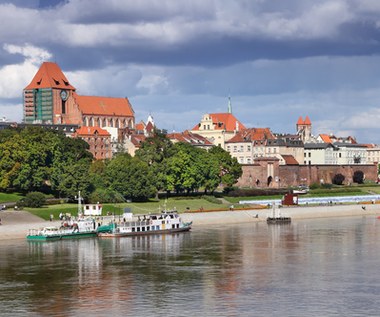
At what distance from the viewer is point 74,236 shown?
4151 inches

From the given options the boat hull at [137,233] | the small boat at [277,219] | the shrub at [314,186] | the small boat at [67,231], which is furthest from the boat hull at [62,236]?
the shrub at [314,186]

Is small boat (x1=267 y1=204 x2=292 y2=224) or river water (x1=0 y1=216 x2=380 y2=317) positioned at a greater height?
small boat (x1=267 y1=204 x2=292 y2=224)

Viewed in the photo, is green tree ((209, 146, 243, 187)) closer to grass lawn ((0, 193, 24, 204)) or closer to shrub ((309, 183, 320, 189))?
shrub ((309, 183, 320, 189))

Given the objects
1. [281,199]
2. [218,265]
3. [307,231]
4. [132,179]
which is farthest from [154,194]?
[218,265]

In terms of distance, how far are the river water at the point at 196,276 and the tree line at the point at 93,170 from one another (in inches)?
1164

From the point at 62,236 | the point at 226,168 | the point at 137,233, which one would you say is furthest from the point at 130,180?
the point at 62,236

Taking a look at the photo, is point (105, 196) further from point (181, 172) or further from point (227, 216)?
point (181, 172)

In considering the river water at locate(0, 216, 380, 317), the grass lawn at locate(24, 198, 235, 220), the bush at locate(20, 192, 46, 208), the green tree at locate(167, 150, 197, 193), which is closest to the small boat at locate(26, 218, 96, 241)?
the river water at locate(0, 216, 380, 317)

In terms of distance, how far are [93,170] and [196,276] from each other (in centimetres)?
7448

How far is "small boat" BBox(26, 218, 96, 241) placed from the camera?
10181 cm

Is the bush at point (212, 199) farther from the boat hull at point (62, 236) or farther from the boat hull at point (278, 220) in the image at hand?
the boat hull at point (62, 236)

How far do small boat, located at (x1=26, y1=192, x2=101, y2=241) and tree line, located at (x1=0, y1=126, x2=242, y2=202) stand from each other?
900 inches

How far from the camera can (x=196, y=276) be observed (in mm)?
72625

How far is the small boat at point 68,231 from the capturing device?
102 m
